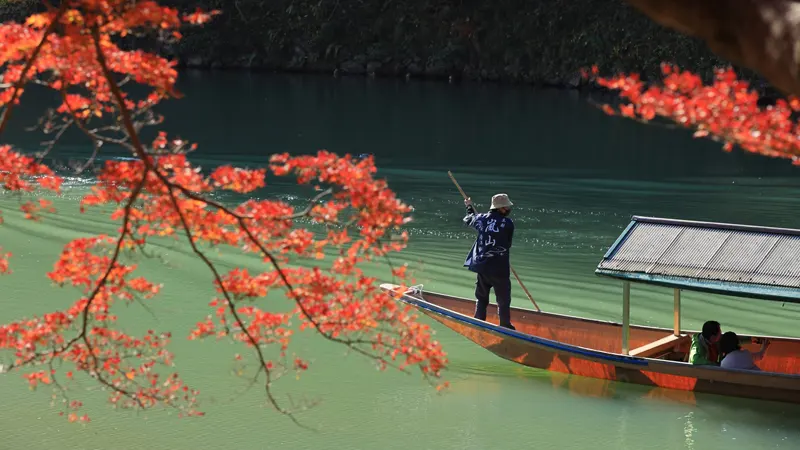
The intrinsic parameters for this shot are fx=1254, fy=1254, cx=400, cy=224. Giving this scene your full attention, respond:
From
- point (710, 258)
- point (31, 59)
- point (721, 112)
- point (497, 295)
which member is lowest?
point (497, 295)

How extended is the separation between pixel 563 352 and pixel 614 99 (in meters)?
24.7

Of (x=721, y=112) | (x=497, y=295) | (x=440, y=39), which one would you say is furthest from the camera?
(x=440, y=39)

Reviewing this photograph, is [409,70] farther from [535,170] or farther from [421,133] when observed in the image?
[535,170]

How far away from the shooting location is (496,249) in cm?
1023

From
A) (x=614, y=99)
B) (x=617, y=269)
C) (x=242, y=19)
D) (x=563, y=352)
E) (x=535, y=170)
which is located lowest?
(x=563, y=352)

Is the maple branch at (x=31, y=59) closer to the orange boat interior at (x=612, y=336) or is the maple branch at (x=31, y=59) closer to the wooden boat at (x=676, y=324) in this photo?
the wooden boat at (x=676, y=324)

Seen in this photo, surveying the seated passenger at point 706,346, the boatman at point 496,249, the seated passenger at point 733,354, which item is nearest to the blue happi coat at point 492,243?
the boatman at point 496,249

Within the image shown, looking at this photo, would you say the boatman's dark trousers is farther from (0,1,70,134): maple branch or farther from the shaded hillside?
the shaded hillside

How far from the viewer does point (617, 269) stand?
386 inches

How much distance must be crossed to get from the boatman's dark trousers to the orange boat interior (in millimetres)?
448

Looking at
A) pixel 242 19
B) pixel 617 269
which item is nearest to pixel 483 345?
pixel 617 269

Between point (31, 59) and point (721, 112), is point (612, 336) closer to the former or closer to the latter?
point (721, 112)

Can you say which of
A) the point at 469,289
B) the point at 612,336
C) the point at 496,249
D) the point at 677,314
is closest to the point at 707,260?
the point at 677,314

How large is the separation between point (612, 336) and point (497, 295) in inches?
45.2
